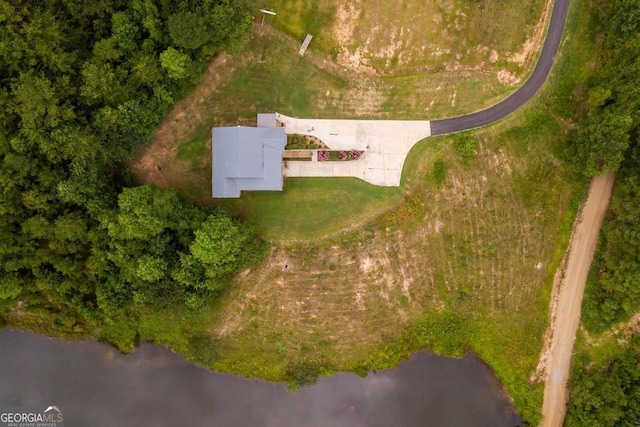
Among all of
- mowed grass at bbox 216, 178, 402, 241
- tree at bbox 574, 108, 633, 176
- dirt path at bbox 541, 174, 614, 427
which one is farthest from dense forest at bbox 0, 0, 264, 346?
tree at bbox 574, 108, 633, 176

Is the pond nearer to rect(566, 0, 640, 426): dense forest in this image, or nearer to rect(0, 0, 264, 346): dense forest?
rect(0, 0, 264, 346): dense forest

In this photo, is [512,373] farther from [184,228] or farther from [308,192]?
[184,228]

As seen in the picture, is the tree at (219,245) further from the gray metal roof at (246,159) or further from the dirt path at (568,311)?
the dirt path at (568,311)

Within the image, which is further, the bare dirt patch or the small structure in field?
the small structure in field

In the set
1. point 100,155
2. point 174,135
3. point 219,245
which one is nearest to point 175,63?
point 174,135

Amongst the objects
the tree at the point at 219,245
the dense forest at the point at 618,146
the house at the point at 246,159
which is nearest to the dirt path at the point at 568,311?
the dense forest at the point at 618,146
